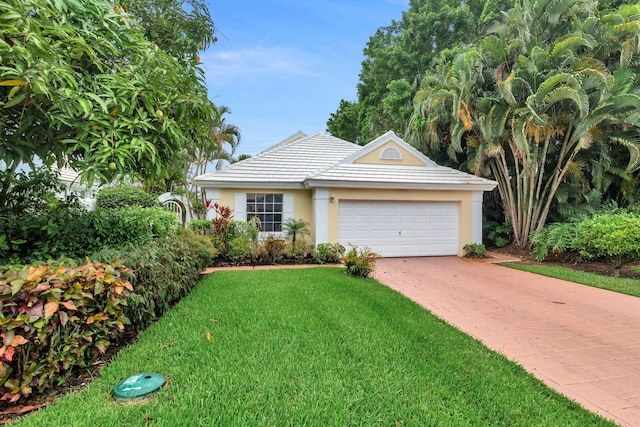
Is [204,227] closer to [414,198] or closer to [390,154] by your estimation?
[390,154]

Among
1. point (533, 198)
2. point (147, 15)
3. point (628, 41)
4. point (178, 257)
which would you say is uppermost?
point (628, 41)

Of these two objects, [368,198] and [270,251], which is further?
[368,198]

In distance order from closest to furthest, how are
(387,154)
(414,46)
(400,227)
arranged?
(400,227) → (387,154) → (414,46)

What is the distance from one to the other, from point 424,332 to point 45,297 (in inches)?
169

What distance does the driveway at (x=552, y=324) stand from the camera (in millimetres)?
3211

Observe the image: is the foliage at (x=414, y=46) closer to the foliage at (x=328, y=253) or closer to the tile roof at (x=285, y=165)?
the tile roof at (x=285, y=165)

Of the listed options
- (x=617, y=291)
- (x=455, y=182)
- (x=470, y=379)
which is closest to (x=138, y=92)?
(x=470, y=379)

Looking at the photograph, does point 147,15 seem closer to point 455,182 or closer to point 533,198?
point 455,182

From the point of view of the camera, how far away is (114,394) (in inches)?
108

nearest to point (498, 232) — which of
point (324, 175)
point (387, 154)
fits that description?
point (387, 154)

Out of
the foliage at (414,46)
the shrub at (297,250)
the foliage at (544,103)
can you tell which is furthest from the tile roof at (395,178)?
the foliage at (414,46)

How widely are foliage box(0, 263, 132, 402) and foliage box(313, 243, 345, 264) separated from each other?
699cm

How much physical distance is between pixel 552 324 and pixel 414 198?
22.3 feet

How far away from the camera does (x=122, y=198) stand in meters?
15.0
